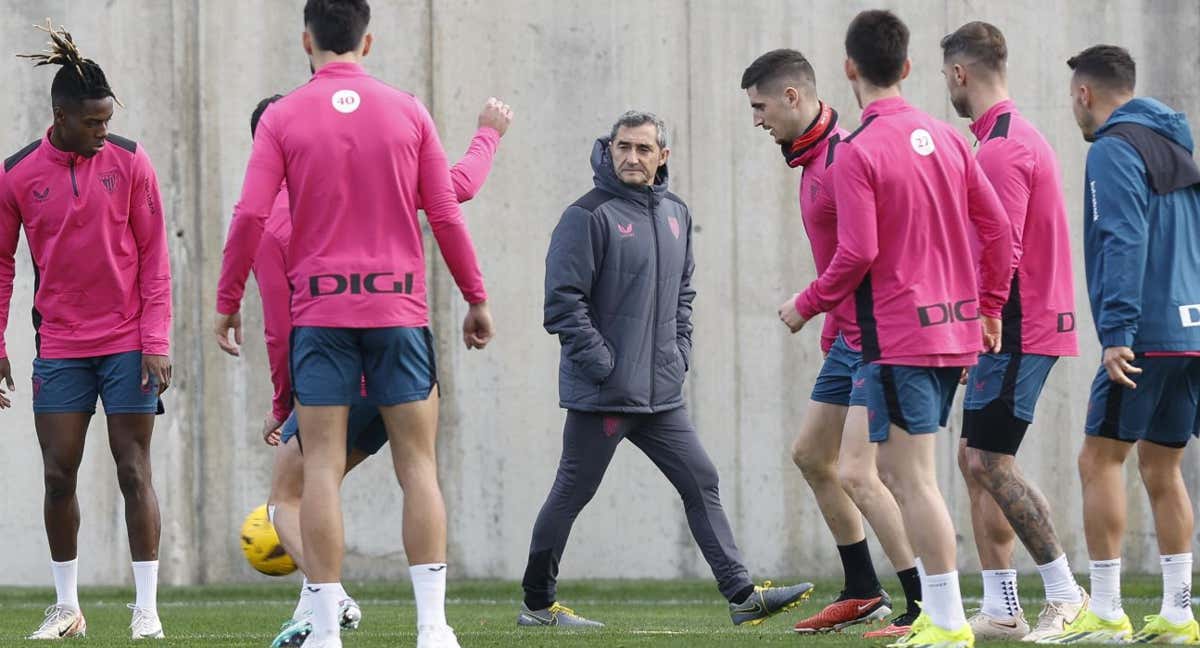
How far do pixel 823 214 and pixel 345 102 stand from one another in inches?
75.9

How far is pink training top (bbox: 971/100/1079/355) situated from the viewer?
232 inches

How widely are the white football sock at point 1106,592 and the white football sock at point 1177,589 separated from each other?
164 mm

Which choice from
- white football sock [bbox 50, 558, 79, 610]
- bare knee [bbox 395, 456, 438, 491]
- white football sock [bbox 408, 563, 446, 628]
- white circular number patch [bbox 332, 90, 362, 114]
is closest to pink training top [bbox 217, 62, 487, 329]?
white circular number patch [bbox 332, 90, 362, 114]

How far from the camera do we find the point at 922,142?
516cm

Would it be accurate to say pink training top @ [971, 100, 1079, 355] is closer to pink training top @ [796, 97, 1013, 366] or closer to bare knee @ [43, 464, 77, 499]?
pink training top @ [796, 97, 1013, 366]

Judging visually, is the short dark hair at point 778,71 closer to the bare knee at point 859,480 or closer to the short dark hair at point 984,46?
the short dark hair at point 984,46

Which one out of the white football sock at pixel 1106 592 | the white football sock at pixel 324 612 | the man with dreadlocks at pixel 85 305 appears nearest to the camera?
the white football sock at pixel 324 612

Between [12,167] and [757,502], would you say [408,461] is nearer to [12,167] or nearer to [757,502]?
[12,167]

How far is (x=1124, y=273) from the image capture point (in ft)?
18.0

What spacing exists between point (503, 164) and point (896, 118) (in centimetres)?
514

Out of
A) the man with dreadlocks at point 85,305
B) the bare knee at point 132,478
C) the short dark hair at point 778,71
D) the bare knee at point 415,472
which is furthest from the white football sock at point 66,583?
the short dark hair at point 778,71

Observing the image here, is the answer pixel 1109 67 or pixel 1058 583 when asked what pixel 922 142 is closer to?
pixel 1109 67

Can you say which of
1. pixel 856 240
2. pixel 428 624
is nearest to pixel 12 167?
pixel 428 624

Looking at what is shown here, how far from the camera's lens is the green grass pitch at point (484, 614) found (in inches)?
230
